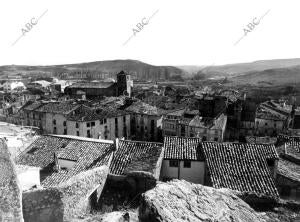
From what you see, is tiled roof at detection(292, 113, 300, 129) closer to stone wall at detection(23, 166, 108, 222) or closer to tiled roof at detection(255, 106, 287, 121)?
tiled roof at detection(255, 106, 287, 121)

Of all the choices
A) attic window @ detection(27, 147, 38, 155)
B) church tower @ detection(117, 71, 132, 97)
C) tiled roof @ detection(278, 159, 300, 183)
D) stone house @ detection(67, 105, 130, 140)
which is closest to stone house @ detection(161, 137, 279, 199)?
tiled roof @ detection(278, 159, 300, 183)

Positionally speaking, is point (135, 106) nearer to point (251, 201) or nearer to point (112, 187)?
point (112, 187)

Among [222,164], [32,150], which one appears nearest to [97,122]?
[32,150]

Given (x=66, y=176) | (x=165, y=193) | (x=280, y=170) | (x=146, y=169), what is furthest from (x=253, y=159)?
(x=66, y=176)

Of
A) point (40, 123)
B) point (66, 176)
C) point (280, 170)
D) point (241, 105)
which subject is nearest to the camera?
point (66, 176)

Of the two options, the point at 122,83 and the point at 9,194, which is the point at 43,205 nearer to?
the point at 9,194

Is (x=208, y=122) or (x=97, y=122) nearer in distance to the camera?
(x=208, y=122)

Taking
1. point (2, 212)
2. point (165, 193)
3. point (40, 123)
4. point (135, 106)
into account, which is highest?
point (165, 193)
